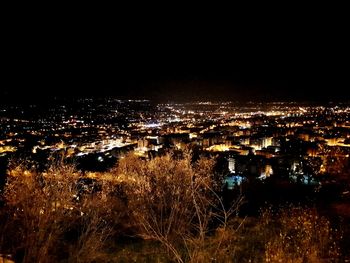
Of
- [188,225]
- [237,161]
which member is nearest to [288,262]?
[188,225]

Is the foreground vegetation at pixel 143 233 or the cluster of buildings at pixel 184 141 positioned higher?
the foreground vegetation at pixel 143 233

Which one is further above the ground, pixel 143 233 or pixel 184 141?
pixel 143 233

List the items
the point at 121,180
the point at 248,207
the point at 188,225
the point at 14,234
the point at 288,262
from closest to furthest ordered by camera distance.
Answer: the point at 288,262 → the point at 14,234 → the point at 188,225 → the point at 248,207 → the point at 121,180

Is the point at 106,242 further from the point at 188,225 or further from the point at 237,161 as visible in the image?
the point at 237,161

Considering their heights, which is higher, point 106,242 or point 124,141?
point 106,242

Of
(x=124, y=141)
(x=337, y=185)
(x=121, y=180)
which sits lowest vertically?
(x=124, y=141)

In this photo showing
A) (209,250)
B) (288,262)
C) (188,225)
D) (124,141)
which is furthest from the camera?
(124,141)

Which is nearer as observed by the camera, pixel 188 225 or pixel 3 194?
pixel 188 225

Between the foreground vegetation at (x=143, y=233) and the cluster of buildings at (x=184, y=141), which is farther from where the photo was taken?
the cluster of buildings at (x=184, y=141)

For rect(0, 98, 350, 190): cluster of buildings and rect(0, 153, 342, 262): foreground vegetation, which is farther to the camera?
rect(0, 98, 350, 190): cluster of buildings

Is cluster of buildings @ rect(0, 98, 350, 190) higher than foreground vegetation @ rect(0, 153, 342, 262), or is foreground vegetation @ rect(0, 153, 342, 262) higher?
foreground vegetation @ rect(0, 153, 342, 262)

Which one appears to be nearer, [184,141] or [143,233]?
[143,233]
